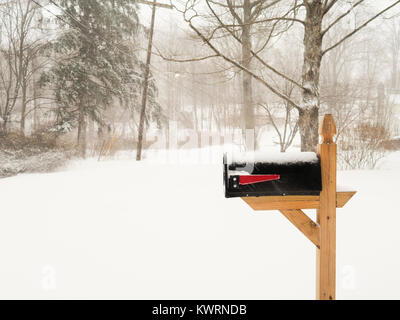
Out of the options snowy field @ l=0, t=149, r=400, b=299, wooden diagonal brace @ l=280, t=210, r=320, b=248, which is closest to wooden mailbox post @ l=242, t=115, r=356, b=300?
wooden diagonal brace @ l=280, t=210, r=320, b=248

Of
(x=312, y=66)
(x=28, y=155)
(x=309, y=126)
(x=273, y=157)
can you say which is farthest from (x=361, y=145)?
(x=28, y=155)

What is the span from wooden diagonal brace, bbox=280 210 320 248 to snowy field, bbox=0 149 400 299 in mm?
656

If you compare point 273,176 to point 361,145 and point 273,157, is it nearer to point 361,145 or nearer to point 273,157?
point 273,157

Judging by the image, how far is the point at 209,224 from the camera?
3.38 meters

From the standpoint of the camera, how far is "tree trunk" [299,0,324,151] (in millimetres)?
3488

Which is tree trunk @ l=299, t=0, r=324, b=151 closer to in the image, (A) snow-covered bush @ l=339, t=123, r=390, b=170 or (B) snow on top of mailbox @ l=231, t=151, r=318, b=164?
(B) snow on top of mailbox @ l=231, t=151, r=318, b=164

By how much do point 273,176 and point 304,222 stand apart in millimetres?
358

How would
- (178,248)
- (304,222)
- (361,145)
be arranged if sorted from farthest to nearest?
1. (361,145)
2. (178,248)
3. (304,222)

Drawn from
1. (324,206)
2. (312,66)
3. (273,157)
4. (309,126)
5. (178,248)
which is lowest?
(178,248)

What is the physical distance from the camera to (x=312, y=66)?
352 centimetres

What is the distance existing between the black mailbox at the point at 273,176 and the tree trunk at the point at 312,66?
2308mm

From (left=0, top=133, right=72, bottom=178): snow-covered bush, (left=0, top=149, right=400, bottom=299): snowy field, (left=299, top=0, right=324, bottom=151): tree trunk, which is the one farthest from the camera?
(left=0, top=133, right=72, bottom=178): snow-covered bush
